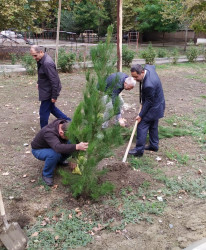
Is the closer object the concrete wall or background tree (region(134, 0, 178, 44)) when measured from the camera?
background tree (region(134, 0, 178, 44))

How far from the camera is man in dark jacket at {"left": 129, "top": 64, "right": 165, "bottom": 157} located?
4.05 m

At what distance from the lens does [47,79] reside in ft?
15.6

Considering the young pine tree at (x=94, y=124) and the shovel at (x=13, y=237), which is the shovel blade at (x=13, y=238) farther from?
the young pine tree at (x=94, y=124)

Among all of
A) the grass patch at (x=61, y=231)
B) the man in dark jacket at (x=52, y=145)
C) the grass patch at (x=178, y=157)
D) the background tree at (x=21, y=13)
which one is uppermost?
the background tree at (x=21, y=13)

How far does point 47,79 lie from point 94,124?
217cm

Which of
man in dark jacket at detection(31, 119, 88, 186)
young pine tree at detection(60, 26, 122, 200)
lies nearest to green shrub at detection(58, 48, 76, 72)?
man in dark jacket at detection(31, 119, 88, 186)

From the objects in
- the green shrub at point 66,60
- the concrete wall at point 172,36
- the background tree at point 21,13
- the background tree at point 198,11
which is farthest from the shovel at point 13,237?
the concrete wall at point 172,36

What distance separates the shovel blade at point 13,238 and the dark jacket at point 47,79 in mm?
2528

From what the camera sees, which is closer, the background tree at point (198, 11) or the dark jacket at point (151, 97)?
the dark jacket at point (151, 97)

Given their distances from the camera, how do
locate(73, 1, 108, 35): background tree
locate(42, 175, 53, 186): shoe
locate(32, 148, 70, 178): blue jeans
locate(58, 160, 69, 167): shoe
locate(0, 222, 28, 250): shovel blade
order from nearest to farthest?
locate(0, 222, 28, 250): shovel blade → locate(32, 148, 70, 178): blue jeans → locate(42, 175, 53, 186): shoe → locate(58, 160, 69, 167): shoe → locate(73, 1, 108, 35): background tree

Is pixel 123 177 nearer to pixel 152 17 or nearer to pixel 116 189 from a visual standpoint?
pixel 116 189

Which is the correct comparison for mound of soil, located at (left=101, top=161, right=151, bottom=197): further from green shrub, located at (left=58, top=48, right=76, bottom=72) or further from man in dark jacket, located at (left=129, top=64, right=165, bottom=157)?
green shrub, located at (left=58, top=48, right=76, bottom=72)

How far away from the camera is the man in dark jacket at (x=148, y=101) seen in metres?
4.05

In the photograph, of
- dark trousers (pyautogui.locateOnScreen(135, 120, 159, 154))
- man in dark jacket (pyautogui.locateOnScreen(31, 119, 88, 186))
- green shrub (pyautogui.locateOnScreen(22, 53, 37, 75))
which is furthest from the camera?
green shrub (pyautogui.locateOnScreen(22, 53, 37, 75))
